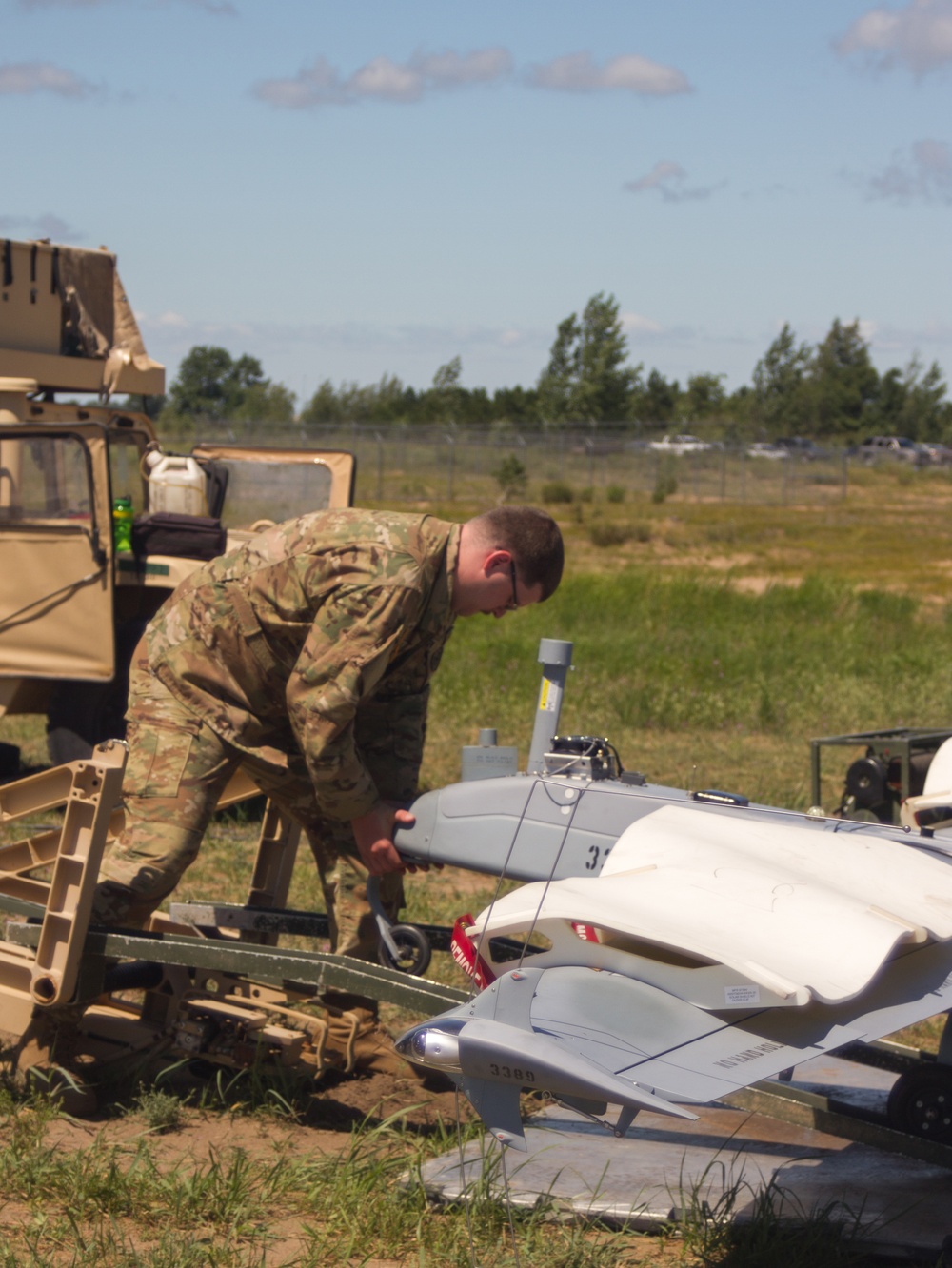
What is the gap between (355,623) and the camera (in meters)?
3.96

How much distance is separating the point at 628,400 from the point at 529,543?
6931 centimetres

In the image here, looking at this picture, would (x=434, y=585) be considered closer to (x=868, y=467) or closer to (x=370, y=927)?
(x=370, y=927)

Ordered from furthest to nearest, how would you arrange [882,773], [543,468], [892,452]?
1. [892,452]
2. [543,468]
3. [882,773]

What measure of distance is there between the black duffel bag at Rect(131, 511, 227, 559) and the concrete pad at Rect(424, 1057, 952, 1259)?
4435 millimetres

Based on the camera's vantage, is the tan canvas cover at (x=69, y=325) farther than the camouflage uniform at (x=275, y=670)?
Yes

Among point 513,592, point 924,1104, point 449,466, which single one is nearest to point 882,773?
point 924,1104

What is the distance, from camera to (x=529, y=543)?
400 cm

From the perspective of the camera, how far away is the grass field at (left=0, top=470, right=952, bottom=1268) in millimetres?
3469

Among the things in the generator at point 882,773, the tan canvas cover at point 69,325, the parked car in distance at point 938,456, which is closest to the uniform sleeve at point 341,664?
the generator at point 882,773

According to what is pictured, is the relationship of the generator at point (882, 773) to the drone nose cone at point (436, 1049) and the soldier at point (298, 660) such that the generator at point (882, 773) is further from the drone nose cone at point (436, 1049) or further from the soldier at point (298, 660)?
the drone nose cone at point (436, 1049)

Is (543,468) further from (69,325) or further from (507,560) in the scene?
(507,560)

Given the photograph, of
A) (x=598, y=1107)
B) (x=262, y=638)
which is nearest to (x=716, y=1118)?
(x=598, y=1107)

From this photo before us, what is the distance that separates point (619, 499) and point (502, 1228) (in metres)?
36.2

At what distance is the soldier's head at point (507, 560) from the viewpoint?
401 centimetres
